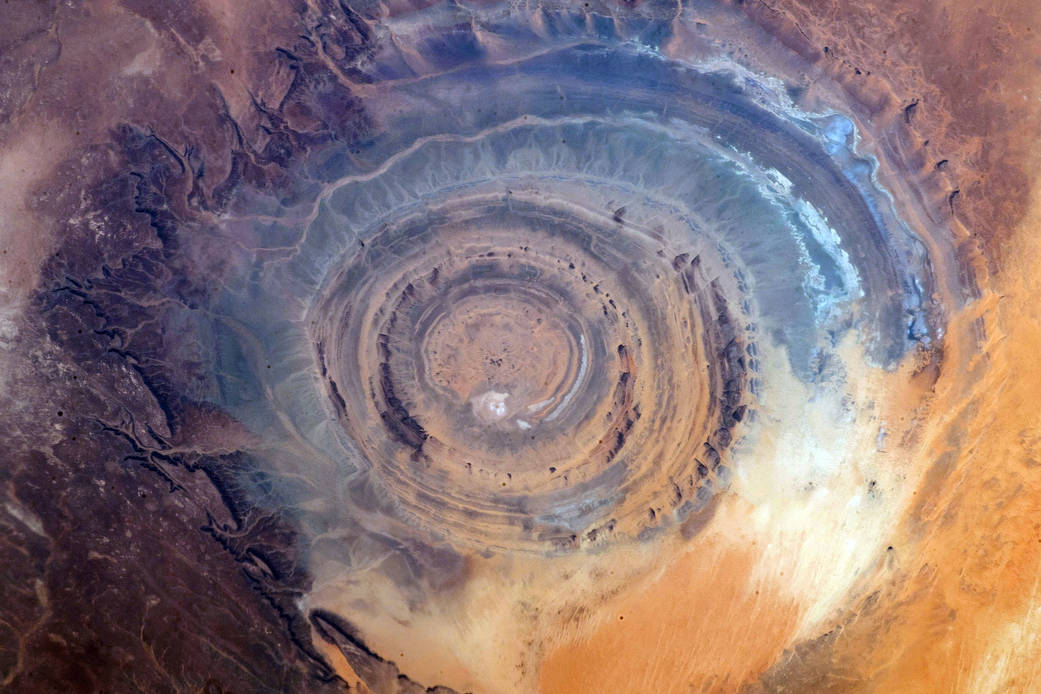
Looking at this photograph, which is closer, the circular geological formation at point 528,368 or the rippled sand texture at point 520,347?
the rippled sand texture at point 520,347

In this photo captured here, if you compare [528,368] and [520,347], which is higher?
[520,347]

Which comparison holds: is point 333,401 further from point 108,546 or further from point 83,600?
point 83,600

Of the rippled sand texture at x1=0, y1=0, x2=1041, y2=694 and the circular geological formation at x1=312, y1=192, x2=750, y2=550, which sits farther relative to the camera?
the circular geological formation at x1=312, y1=192, x2=750, y2=550

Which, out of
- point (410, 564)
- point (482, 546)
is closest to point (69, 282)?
point (410, 564)
